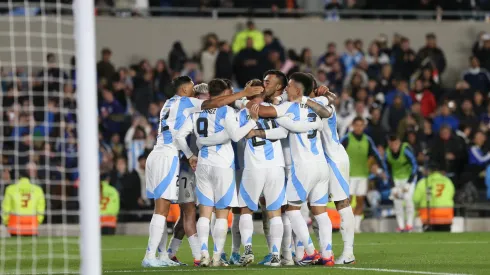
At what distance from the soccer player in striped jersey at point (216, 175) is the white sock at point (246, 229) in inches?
6.8

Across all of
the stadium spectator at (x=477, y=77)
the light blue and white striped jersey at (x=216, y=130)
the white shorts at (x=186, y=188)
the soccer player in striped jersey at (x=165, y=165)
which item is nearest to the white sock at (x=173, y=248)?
the soccer player in striped jersey at (x=165, y=165)

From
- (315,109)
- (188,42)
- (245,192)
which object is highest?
(188,42)

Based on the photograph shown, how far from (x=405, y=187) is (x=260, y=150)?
9696mm

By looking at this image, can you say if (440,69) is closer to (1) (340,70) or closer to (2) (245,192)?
(1) (340,70)

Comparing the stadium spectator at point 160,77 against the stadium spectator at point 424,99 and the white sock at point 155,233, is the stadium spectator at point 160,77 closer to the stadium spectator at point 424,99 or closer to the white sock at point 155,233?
the stadium spectator at point 424,99

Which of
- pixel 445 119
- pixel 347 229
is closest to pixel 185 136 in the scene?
pixel 347 229

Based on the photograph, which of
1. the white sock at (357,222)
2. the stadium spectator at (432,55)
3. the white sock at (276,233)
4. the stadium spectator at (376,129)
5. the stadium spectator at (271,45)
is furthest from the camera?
the stadium spectator at (432,55)

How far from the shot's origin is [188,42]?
88.5 ft

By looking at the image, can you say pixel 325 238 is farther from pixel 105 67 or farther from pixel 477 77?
pixel 477 77

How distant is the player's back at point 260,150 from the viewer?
12719 millimetres

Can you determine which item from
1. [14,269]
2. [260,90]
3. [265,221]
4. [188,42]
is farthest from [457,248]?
[188,42]

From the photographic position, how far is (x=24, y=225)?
2047 cm

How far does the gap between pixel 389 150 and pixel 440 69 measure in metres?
5.85

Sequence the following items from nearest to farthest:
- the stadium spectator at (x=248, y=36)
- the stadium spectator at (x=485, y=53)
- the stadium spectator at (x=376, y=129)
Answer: the stadium spectator at (x=376, y=129) → the stadium spectator at (x=248, y=36) → the stadium spectator at (x=485, y=53)
